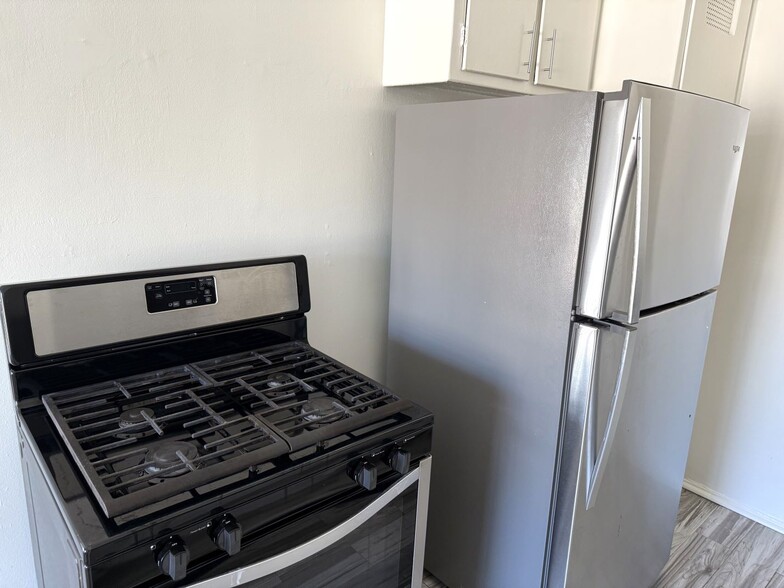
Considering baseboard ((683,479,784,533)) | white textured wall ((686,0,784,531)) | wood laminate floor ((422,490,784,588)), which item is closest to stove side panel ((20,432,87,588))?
wood laminate floor ((422,490,784,588))

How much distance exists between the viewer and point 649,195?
4.07 ft

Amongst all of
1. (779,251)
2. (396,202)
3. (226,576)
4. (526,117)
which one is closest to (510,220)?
(526,117)

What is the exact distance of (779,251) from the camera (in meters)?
2.13

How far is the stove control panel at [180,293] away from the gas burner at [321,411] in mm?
375

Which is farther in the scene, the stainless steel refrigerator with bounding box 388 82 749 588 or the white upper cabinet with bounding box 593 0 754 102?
the white upper cabinet with bounding box 593 0 754 102

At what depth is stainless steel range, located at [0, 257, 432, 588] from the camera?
0.80 meters

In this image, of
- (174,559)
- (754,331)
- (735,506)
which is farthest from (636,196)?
(735,506)

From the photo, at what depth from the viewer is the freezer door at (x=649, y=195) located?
1.18 metres

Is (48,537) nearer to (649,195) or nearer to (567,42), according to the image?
(649,195)

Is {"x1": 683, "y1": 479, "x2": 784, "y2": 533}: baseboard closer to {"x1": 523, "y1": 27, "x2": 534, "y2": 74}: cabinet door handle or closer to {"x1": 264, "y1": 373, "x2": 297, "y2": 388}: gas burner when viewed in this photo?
{"x1": 523, "y1": 27, "x2": 534, "y2": 74}: cabinet door handle

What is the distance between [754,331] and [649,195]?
4.46 ft

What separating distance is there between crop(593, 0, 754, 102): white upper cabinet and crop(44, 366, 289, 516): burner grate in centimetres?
156

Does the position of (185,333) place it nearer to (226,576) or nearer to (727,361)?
(226,576)

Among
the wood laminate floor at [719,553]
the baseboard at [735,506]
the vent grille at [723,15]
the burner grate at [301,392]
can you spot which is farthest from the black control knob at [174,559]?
the baseboard at [735,506]
